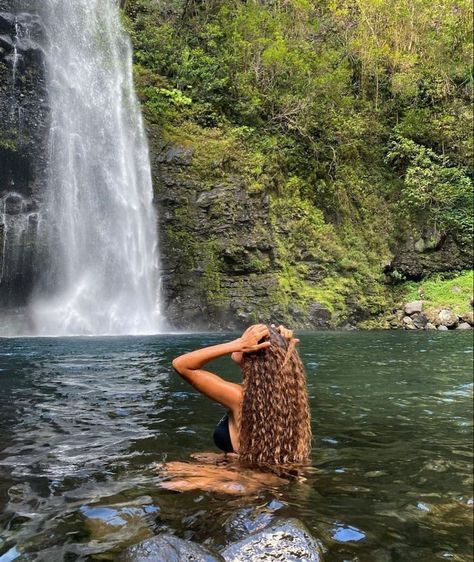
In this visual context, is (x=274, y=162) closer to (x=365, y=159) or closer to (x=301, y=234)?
(x=301, y=234)

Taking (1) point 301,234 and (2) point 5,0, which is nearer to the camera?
(2) point 5,0

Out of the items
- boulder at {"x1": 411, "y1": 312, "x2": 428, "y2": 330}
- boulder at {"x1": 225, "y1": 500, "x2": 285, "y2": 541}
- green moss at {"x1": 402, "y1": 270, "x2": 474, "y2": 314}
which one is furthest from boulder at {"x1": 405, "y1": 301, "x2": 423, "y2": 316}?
boulder at {"x1": 225, "y1": 500, "x2": 285, "y2": 541}

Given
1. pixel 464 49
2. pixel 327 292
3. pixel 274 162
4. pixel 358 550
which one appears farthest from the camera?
pixel 464 49

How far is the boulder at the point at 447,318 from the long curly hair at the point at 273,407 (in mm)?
21026

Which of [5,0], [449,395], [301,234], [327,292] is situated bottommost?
[449,395]

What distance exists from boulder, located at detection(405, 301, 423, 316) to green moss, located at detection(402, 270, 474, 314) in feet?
1.40

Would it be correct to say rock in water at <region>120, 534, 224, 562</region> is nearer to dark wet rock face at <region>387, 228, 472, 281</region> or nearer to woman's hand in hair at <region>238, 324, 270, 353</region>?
woman's hand in hair at <region>238, 324, 270, 353</region>

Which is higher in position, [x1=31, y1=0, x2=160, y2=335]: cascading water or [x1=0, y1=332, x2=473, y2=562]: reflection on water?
[x1=31, y1=0, x2=160, y2=335]: cascading water

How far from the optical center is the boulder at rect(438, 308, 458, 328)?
23.0 meters

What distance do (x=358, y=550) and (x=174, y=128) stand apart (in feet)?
74.4

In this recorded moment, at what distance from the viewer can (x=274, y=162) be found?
81.7 feet

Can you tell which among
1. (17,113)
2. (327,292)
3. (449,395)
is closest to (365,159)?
(327,292)

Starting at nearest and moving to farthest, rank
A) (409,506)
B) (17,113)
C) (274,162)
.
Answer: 1. (409,506)
2. (17,113)
3. (274,162)

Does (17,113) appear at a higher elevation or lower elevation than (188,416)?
higher
